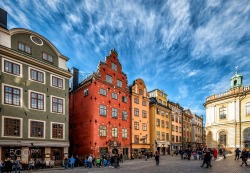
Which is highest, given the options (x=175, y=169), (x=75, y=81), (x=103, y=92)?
(x=75, y=81)

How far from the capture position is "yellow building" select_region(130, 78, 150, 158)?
3931 centimetres

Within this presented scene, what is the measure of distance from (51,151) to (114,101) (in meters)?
14.7

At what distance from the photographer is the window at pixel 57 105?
84.7ft

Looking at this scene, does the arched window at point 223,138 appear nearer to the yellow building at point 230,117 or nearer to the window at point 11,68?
the yellow building at point 230,117

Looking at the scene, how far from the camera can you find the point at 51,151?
2455cm

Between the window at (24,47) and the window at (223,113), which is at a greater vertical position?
the window at (24,47)

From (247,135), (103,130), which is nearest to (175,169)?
(103,130)

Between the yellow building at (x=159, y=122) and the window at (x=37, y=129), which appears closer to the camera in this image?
the window at (x=37, y=129)

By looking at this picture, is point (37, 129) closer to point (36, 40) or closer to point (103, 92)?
point (36, 40)

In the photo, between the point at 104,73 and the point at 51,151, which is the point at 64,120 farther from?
the point at 104,73

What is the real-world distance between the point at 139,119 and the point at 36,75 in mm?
23974

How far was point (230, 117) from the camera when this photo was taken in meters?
40.5

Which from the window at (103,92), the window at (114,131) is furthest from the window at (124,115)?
the window at (103,92)

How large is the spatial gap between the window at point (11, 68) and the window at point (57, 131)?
8172 mm
